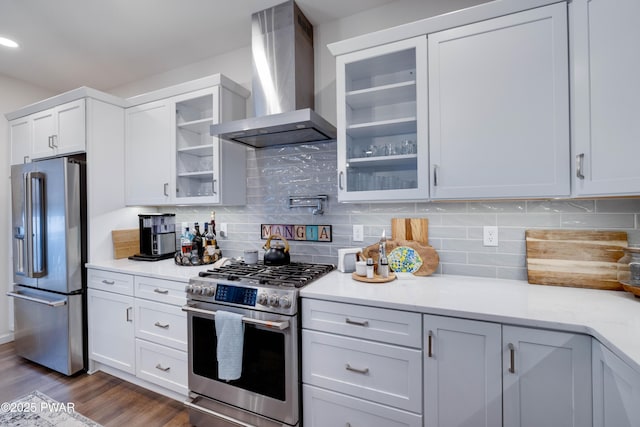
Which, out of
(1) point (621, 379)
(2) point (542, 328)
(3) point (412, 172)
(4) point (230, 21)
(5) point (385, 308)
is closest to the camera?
(1) point (621, 379)

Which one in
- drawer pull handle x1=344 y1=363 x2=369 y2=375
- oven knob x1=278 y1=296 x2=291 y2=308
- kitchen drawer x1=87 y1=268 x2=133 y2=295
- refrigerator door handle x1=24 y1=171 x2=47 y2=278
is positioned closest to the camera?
drawer pull handle x1=344 y1=363 x2=369 y2=375

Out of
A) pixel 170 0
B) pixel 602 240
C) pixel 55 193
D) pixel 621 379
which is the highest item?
pixel 170 0

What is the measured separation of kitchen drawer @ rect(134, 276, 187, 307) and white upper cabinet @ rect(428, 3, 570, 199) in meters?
1.74

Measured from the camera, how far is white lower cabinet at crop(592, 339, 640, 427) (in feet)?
2.91

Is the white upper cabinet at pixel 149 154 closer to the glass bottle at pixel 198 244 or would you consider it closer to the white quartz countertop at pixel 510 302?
the glass bottle at pixel 198 244

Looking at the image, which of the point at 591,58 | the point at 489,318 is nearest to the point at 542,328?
the point at 489,318

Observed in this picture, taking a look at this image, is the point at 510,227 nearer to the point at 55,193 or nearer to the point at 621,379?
the point at 621,379

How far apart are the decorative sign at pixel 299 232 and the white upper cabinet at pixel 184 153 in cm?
35

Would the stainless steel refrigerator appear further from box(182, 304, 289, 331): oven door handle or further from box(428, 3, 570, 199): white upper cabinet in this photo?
box(428, 3, 570, 199): white upper cabinet

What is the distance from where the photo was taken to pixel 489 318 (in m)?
1.22

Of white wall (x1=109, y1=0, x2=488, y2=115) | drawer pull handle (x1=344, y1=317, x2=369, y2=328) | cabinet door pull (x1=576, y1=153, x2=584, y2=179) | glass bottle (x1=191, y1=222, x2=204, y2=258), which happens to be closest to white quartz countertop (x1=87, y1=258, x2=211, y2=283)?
glass bottle (x1=191, y1=222, x2=204, y2=258)

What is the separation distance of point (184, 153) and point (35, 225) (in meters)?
1.41

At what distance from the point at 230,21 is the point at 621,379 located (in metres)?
2.89

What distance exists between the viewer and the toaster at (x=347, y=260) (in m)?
1.99
